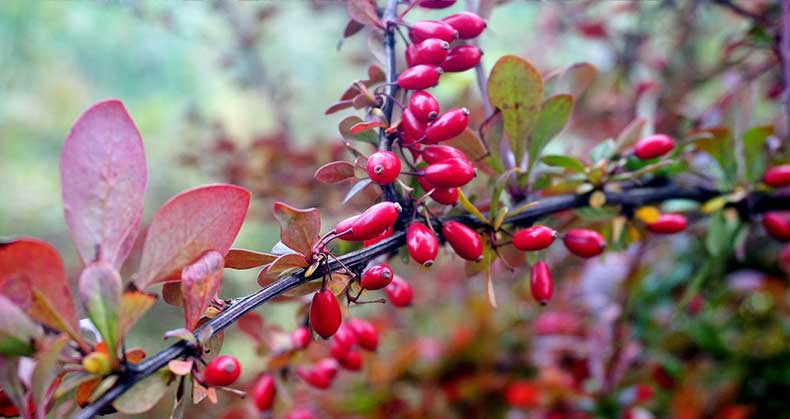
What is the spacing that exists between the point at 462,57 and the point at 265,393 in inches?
16.2

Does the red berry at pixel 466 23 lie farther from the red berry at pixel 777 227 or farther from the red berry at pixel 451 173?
the red berry at pixel 777 227

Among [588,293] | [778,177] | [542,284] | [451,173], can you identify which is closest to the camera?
[451,173]

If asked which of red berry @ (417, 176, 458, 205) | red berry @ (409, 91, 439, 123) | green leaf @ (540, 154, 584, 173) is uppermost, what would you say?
red berry @ (409, 91, 439, 123)

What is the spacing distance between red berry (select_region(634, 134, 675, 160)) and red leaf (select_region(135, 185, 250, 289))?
1.35 ft

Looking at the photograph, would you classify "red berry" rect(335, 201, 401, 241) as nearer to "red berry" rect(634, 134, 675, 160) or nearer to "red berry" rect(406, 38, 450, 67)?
"red berry" rect(406, 38, 450, 67)

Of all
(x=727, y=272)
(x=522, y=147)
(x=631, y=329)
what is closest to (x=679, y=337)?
(x=631, y=329)

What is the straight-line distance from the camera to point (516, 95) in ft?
1.81

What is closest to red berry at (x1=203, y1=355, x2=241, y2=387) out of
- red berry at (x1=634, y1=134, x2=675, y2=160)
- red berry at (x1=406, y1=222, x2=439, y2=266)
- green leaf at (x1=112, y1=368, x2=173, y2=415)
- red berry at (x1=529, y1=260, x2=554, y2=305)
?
green leaf at (x1=112, y1=368, x2=173, y2=415)

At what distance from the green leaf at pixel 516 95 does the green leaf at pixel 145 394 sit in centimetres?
36

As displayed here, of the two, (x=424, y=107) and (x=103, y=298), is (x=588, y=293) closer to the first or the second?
(x=424, y=107)

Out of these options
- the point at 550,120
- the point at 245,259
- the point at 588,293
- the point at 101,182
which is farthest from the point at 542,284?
the point at 588,293

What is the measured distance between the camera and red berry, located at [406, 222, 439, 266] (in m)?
0.42

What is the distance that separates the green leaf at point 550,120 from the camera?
58 centimetres

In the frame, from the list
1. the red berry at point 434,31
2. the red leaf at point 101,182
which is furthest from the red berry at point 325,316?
the red berry at point 434,31
